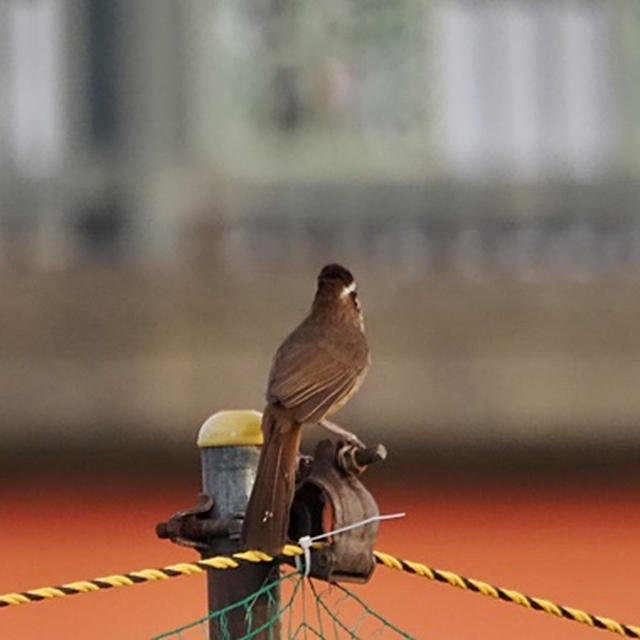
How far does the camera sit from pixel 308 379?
399 cm

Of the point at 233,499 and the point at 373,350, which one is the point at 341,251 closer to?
the point at 373,350

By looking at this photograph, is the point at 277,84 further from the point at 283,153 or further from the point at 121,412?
the point at 121,412

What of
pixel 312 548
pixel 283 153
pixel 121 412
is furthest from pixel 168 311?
pixel 312 548

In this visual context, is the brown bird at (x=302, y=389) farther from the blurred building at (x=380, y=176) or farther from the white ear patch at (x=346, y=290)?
the blurred building at (x=380, y=176)

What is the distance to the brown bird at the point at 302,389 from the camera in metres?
3.12

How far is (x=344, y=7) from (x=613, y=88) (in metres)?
0.99

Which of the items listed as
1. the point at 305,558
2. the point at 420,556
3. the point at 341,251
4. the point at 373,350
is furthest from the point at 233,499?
the point at 341,251

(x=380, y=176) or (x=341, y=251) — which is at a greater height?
(x=380, y=176)

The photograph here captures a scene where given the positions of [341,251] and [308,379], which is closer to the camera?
[308,379]

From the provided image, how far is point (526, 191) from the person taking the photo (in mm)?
7402

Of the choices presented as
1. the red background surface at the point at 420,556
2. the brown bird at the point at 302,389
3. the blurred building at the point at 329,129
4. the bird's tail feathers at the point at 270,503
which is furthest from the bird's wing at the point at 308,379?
the blurred building at the point at 329,129

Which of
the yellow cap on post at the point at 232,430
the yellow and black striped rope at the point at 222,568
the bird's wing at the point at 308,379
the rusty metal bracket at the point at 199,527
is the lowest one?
the yellow and black striped rope at the point at 222,568

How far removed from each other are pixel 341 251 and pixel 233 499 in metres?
4.09

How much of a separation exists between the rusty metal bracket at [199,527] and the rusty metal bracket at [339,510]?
94mm
